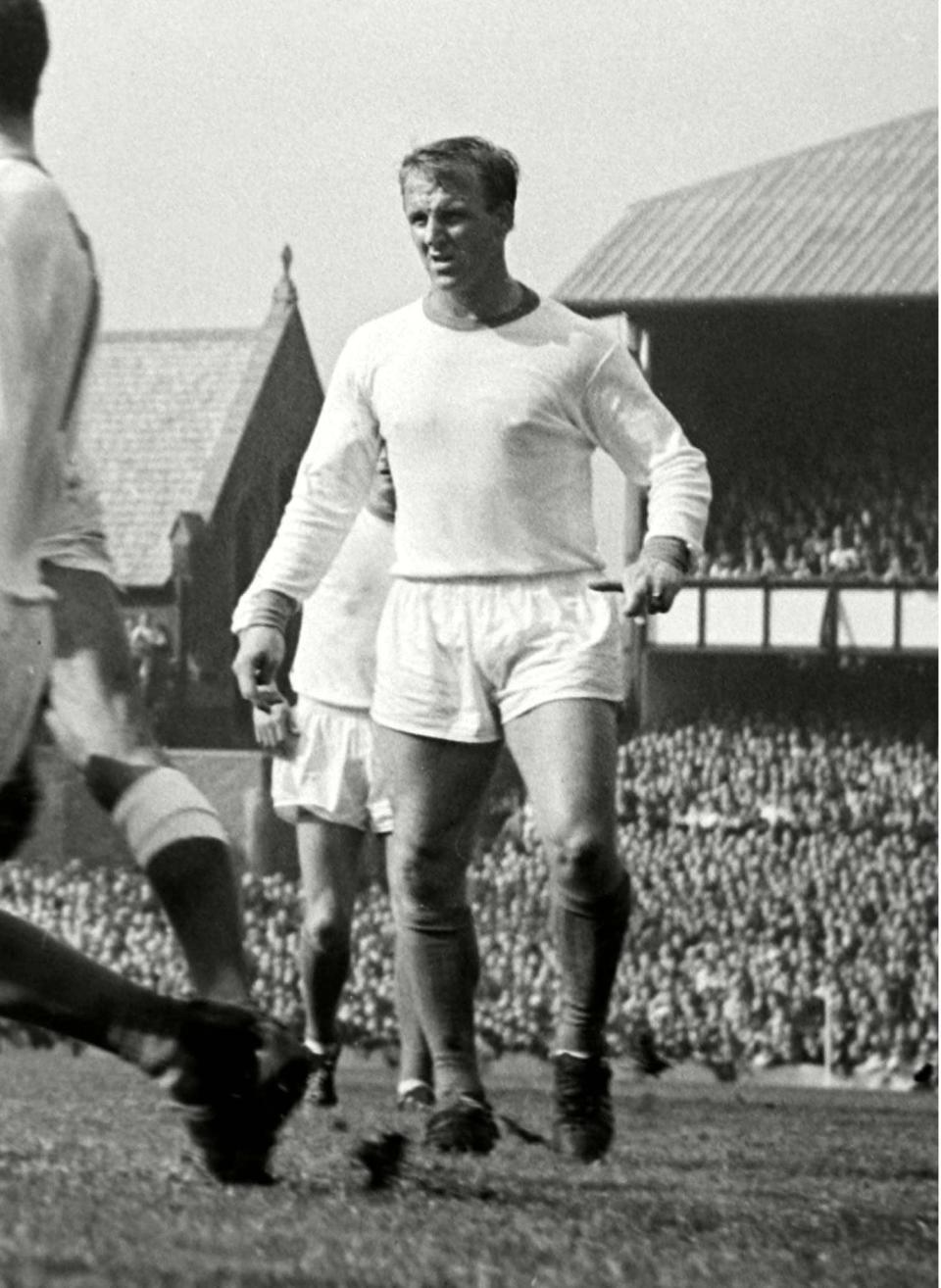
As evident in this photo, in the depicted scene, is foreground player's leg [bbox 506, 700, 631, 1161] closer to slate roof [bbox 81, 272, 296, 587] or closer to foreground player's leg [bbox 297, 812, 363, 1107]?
slate roof [bbox 81, 272, 296, 587]

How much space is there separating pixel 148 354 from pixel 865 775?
1124 centimetres

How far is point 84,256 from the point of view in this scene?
12.5 feet

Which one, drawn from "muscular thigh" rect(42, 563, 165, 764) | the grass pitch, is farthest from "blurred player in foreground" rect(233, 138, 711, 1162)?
"muscular thigh" rect(42, 563, 165, 764)

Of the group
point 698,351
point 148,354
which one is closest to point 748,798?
point 698,351

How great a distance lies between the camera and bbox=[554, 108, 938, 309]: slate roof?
10148 millimetres

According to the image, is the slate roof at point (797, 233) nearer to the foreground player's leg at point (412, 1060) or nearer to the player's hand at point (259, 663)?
the foreground player's leg at point (412, 1060)

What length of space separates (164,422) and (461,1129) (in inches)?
433

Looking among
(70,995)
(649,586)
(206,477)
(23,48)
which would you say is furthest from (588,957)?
(206,477)

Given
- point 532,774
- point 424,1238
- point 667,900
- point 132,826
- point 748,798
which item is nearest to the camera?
point 424,1238

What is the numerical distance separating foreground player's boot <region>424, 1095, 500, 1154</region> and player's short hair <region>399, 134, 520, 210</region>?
1.71 m

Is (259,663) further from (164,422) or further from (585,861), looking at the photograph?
(164,422)

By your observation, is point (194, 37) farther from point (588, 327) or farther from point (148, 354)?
point (148, 354)

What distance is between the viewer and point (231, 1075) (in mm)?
3768

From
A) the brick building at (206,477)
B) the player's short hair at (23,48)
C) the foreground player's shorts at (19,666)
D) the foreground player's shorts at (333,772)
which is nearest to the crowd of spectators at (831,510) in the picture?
the brick building at (206,477)
